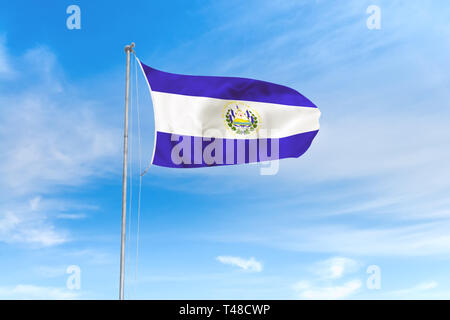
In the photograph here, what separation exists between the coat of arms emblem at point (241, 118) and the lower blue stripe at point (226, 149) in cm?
45

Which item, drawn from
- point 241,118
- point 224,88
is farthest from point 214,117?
point 224,88

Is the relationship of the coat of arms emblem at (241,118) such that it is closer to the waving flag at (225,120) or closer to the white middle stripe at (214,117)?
the waving flag at (225,120)

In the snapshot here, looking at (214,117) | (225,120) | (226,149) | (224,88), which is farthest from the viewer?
(224,88)

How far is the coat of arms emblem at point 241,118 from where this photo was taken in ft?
62.2

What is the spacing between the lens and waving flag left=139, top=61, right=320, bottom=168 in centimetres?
1742

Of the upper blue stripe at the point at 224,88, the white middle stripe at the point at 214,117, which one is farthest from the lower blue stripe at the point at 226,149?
the upper blue stripe at the point at 224,88

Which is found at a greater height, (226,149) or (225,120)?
(225,120)

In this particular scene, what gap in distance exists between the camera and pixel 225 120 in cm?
1889

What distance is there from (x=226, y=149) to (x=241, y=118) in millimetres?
1567

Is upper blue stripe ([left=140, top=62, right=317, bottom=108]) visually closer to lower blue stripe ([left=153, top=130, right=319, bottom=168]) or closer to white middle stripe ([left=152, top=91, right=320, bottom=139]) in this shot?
white middle stripe ([left=152, top=91, right=320, bottom=139])

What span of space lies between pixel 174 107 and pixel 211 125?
1.64 metres

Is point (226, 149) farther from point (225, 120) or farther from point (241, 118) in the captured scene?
point (241, 118)

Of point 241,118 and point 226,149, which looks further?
point 241,118
